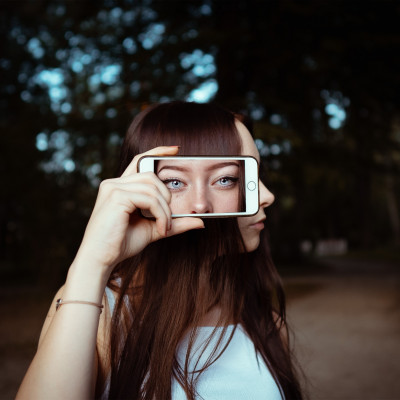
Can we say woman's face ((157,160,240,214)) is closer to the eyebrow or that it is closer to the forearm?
the eyebrow

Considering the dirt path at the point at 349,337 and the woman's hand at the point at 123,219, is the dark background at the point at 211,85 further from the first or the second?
the woman's hand at the point at 123,219

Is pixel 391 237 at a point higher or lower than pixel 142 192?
lower

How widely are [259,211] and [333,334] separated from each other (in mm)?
5737

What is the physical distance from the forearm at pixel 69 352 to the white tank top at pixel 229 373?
36 cm

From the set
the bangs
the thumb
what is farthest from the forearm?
the bangs

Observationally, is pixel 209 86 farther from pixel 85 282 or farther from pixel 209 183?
pixel 85 282

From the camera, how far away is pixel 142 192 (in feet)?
3.59

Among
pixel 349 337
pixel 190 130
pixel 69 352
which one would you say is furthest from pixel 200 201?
pixel 349 337

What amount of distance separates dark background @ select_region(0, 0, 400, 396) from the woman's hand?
3.78 m

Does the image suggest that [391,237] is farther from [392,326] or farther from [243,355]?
[243,355]

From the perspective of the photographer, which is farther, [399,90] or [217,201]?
[399,90]

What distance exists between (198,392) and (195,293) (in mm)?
342

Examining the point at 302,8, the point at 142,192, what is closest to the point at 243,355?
the point at 142,192

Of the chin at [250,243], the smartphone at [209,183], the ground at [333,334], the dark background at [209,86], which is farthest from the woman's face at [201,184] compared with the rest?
the dark background at [209,86]
